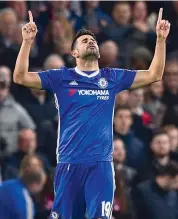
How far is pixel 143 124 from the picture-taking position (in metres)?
14.7

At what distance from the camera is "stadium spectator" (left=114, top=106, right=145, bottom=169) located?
14109 millimetres

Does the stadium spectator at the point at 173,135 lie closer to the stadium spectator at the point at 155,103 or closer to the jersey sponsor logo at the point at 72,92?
the stadium spectator at the point at 155,103

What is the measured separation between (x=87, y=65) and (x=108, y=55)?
536 cm

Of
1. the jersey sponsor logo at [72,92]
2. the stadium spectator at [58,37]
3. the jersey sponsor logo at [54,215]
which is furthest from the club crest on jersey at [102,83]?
the stadium spectator at [58,37]

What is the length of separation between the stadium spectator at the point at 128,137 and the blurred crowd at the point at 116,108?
1 centimetres

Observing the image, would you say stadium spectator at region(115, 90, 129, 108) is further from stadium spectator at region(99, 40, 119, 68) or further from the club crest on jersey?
the club crest on jersey

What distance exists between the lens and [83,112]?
10070mm

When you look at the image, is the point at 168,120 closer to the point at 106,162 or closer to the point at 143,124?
the point at 143,124

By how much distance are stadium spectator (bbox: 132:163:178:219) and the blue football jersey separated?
129 inches

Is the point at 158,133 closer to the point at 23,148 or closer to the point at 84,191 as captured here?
the point at 23,148

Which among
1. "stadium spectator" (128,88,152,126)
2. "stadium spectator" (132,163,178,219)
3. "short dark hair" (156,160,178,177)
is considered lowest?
"stadium spectator" (132,163,178,219)

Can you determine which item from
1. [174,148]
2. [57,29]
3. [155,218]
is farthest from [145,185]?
[57,29]

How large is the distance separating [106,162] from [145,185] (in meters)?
3.40

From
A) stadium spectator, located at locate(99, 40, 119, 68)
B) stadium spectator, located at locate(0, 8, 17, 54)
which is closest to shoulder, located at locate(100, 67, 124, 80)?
stadium spectator, located at locate(0, 8, 17, 54)
